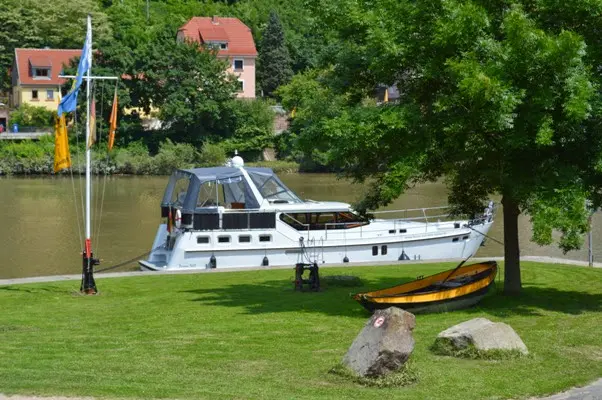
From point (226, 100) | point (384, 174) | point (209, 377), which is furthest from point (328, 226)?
point (226, 100)

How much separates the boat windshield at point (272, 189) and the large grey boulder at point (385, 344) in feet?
72.8

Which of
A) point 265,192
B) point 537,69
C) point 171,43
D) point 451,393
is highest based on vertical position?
point 171,43

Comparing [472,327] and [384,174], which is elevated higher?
[384,174]

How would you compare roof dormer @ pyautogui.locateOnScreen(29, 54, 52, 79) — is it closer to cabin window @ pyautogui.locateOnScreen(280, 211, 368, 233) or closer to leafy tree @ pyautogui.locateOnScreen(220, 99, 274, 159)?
leafy tree @ pyautogui.locateOnScreen(220, 99, 274, 159)

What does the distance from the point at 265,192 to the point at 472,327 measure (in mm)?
21128

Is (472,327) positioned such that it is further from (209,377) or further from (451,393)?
(209,377)

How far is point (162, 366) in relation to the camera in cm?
1733

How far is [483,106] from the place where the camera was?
829 inches

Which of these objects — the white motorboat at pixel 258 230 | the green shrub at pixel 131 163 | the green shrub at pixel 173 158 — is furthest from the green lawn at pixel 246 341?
the green shrub at pixel 131 163

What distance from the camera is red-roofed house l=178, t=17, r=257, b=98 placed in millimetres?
111312

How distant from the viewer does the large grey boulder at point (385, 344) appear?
15.9 meters

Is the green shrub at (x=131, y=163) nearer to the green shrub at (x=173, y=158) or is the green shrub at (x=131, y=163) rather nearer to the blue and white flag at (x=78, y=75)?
the green shrub at (x=173, y=158)

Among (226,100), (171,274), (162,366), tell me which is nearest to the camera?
(162,366)

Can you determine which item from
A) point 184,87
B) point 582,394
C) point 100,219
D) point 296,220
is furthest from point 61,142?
point 184,87
